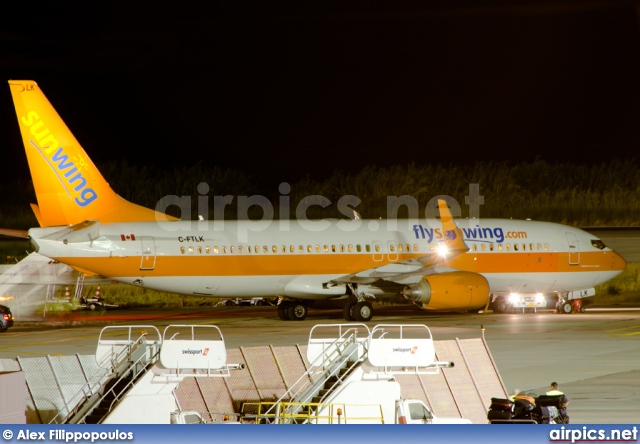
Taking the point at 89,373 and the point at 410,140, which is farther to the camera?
the point at 410,140

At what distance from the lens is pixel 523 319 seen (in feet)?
131

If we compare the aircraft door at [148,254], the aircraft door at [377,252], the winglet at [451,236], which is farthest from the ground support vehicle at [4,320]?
the winglet at [451,236]

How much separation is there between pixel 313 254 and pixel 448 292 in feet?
18.2

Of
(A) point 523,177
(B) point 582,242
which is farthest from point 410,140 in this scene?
(B) point 582,242

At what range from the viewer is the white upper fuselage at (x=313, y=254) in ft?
122

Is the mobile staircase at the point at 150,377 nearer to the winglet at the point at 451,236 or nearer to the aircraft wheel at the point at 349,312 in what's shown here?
the aircraft wheel at the point at 349,312

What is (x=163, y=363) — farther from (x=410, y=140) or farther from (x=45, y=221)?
(x=410, y=140)

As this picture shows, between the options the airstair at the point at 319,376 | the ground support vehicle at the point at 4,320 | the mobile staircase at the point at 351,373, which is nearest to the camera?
the mobile staircase at the point at 351,373

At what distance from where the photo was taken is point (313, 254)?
40.3 m

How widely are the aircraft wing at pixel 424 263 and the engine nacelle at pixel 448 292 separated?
182cm

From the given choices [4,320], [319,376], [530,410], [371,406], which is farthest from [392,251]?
[530,410]

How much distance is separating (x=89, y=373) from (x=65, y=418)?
1804 mm

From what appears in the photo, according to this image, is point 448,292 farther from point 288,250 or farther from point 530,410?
point 530,410

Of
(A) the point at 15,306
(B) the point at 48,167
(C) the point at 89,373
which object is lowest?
(A) the point at 15,306
